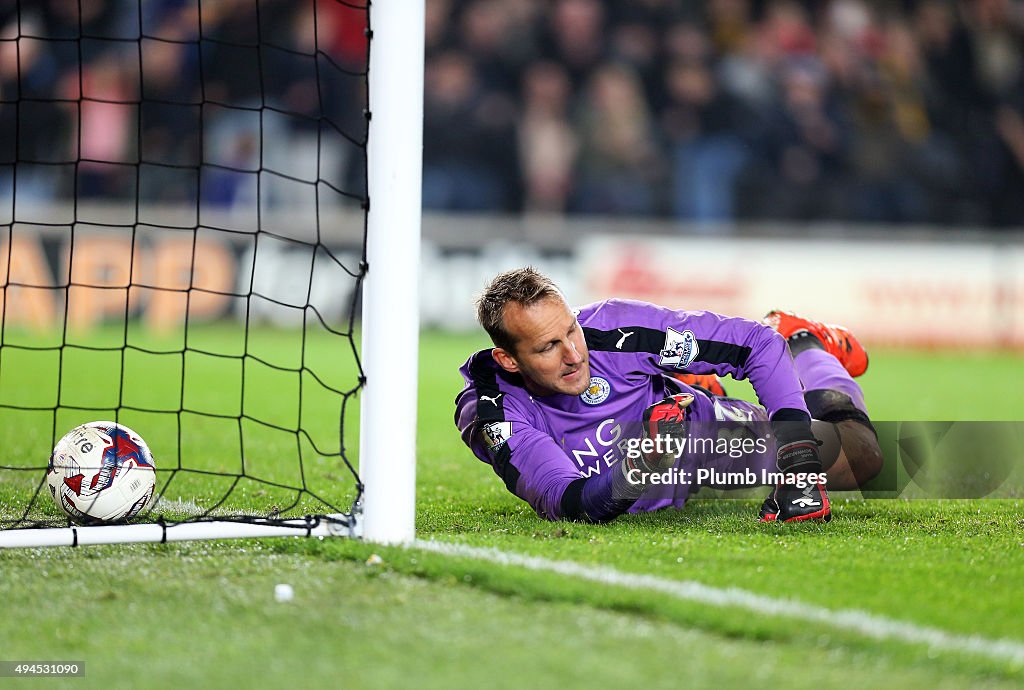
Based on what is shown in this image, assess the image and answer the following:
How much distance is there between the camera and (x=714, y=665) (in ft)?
6.34

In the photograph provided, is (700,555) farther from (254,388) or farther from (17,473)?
(254,388)

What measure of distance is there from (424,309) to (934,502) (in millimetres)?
7962

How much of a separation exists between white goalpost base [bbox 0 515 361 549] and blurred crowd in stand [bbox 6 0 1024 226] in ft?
29.0

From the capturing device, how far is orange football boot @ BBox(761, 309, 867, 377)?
3.96m

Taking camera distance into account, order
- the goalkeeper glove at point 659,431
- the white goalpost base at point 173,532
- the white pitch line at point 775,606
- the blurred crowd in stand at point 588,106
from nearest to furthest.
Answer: the white pitch line at point 775,606 → the white goalpost base at point 173,532 → the goalkeeper glove at point 659,431 → the blurred crowd in stand at point 588,106

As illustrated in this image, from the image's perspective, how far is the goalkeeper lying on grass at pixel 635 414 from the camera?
3172mm

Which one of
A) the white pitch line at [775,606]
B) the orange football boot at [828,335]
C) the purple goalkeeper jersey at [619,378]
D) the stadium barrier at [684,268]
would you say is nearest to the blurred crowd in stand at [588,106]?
the stadium barrier at [684,268]

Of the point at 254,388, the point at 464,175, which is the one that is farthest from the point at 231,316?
the point at 254,388

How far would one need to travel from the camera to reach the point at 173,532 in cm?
285

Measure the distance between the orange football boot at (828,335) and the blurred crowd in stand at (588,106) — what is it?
813 centimetres

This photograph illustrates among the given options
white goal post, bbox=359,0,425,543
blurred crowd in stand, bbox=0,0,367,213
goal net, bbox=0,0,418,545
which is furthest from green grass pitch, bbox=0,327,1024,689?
blurred crowd in stand, bbox=0,0,367,213

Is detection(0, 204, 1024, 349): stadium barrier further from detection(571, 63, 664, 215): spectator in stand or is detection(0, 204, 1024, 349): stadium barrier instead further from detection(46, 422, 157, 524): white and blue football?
detection(46, 422, 157, 524): white and blue football

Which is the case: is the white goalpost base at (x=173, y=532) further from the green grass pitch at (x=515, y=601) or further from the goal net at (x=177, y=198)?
the goal net at (x=177, y=198)

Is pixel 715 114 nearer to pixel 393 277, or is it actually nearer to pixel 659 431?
pixel 659 431
